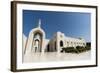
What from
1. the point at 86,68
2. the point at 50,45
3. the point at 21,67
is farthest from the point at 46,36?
the point at 86,68

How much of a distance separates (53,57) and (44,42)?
158 millimetres

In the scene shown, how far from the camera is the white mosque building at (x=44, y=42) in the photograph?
6.19ft

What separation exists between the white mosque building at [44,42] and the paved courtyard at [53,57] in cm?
3

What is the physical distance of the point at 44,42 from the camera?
194 centimetres

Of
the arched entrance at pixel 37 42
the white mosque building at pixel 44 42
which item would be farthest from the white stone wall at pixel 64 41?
the arched entrance at pixel 37 42

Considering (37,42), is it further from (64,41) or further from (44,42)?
(64,41)

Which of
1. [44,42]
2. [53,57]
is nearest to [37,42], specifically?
[44,42]

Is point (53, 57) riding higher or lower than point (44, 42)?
lower

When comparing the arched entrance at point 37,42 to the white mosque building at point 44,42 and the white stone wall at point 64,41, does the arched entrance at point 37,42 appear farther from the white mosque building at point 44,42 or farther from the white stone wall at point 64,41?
the white stone wall at point 64,41

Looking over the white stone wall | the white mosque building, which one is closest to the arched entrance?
the white mosque building

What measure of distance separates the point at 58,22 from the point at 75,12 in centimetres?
19

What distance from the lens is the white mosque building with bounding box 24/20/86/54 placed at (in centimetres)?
189

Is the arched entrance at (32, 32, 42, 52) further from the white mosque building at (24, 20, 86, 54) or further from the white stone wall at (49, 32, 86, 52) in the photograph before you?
the white stone wall at (49, 32, 86, 52)

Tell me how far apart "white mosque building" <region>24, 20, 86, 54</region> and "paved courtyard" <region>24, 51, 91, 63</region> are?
0.03m
